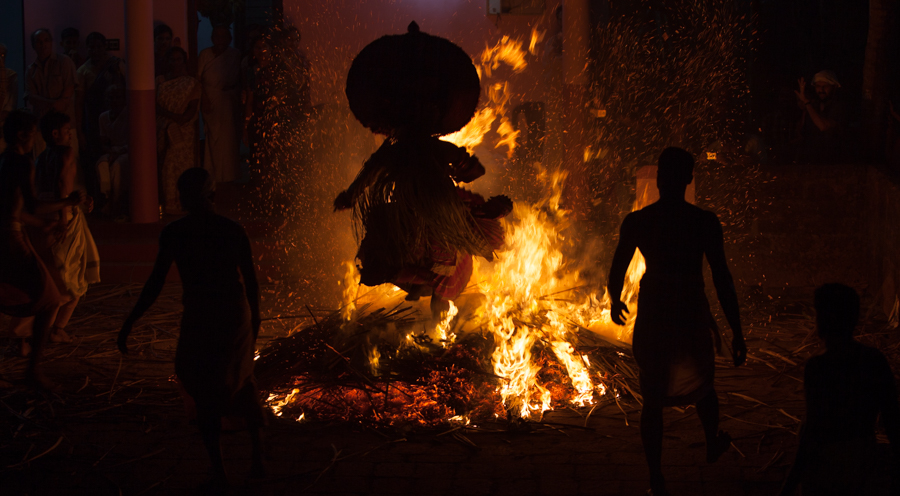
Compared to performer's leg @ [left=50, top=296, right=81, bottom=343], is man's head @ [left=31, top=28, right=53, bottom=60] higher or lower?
higher

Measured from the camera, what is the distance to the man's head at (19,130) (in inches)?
210

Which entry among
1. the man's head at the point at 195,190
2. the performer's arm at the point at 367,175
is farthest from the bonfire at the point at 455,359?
the man's head at the point at 195,190

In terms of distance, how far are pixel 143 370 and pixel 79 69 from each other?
6425 mm

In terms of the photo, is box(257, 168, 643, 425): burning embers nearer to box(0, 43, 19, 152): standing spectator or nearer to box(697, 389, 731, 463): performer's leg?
box(697, 389, 731, 463): performer's leg

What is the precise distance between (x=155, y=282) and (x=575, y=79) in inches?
286

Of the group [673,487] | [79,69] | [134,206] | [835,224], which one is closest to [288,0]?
[79,69]

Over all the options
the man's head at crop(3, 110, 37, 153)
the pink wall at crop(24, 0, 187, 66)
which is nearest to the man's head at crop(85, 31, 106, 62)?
the pink wall at crop(24, 0, 187, 66)

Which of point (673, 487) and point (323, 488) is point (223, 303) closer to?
point (323, 488)

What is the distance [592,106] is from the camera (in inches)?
410

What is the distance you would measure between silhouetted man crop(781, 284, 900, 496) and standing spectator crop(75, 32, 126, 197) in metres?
9.57

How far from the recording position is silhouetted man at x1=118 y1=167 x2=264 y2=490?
3.81m

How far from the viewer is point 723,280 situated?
373 centimetres

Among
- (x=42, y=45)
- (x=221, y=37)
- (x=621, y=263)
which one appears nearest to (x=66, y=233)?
(x=621, y=263)

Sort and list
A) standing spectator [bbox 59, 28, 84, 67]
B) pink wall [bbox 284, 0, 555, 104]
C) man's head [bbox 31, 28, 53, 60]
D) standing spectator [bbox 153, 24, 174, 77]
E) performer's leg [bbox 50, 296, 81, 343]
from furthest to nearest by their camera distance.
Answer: pink wall [bbox 284, 0, 555, 104] < standing spectator [bbox 59, 28, 84, 67] < standing spectator [bbox 153, 24, 174, 77] < man's head [bbox 31, 28, 53, 60] < performer's leg [bbox 50, 296, 81, 343]
